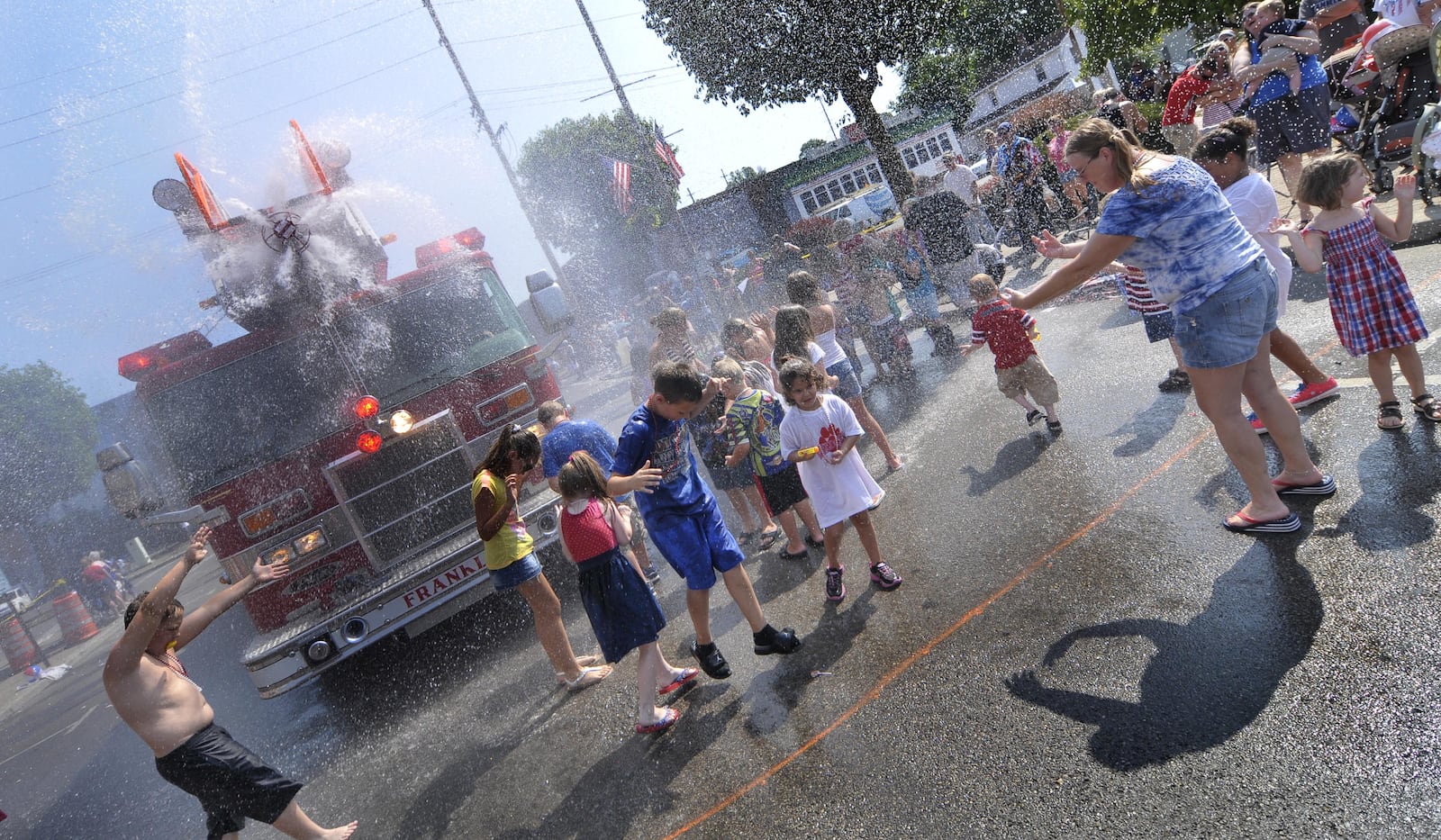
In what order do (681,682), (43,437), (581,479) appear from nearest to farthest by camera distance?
(581,479) < (681,682) < (43,437)

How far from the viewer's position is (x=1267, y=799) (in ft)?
8.04

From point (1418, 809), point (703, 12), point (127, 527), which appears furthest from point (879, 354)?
point (127, 527)

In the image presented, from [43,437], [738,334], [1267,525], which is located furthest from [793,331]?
[43,437]

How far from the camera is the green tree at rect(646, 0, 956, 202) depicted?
14094 mm

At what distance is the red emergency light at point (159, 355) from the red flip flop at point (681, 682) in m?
4.94

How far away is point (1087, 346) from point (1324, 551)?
4502mm

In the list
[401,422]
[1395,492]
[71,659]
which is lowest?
[1395,492]

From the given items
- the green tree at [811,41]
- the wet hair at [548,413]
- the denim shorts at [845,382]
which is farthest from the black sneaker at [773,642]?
the green tree at [811,41]

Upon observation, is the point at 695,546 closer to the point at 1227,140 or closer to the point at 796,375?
the point at 796,375

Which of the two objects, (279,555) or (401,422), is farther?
(401,422)

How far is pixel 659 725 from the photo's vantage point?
4.18m

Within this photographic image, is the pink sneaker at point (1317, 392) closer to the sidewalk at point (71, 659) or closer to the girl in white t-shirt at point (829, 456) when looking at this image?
the girl in white t-shirt at point (829, 456)

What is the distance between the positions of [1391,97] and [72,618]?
23.2 metres

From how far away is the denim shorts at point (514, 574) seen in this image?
4.81 metres
